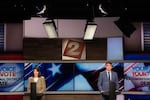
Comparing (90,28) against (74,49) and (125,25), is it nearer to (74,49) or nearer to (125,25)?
(125,25)

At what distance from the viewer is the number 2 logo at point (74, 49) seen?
8609mm

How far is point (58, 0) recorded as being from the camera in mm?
7145

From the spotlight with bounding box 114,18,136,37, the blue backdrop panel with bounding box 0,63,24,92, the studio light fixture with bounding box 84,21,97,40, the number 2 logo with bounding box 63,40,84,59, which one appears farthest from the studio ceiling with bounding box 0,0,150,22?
the blue backdrop panel with bounding box 0,63,24,92

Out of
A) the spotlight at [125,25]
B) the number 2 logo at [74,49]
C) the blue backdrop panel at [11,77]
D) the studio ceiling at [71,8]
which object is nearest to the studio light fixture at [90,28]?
the studio ceiling at [71,8]

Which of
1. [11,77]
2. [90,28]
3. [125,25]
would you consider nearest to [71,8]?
[90,28]

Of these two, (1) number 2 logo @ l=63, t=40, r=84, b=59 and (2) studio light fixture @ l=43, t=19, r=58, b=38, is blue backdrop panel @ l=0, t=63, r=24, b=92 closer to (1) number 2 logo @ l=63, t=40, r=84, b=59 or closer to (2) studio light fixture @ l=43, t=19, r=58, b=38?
(1) number 2 logo @ l=63, t=40, r=84, b=59

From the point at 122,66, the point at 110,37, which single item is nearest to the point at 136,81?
the point at 122,66

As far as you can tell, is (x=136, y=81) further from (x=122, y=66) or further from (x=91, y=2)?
(x=91, y=2)

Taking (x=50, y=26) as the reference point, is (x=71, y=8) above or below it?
above

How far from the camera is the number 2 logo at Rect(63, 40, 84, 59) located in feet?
28.2

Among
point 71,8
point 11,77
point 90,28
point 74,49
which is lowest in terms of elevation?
point 11,77

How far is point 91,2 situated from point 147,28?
2522mm

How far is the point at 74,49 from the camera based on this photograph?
863 cm

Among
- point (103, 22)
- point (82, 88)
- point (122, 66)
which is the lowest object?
point (82, 88)
